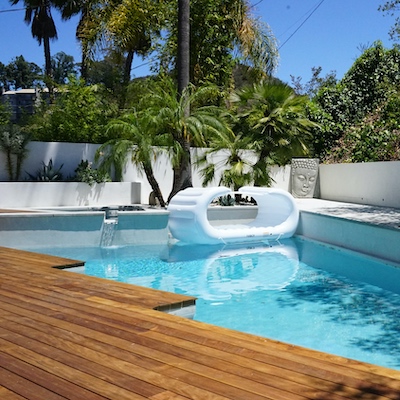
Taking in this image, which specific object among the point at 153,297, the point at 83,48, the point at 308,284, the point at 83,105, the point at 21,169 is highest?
the point at 83,48

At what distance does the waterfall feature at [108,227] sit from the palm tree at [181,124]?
10.6ft

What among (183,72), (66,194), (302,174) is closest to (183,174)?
(183,72)

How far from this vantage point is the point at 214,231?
1123 cm

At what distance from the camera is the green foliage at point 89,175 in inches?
621

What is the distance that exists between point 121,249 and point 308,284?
4.46m

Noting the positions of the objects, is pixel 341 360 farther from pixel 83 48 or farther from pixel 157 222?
pixel 83 48

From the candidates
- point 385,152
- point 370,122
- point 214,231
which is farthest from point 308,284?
point 370,122

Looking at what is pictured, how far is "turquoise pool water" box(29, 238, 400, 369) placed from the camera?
582 cm

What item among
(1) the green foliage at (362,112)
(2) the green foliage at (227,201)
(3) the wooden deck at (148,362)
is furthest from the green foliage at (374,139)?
(3) the wooden deck at (148,362)

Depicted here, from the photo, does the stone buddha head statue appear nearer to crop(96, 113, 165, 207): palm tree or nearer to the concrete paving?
the concrete paving

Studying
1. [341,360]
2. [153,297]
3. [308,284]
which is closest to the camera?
[341,360]

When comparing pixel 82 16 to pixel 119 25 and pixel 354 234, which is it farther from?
pixel 354 234

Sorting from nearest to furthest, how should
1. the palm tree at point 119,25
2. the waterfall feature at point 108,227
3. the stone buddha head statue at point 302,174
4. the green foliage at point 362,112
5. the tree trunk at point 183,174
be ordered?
1. the waterfall feature at point 108,227
2. the tree trunk at point 183,174
3. the green foliage at point 362,112
4. the stone buddha head statue at point 302,174
5. the palm tree at point 119,25

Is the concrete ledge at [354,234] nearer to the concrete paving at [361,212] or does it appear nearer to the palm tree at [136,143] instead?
the concrete paving at [361,212]
